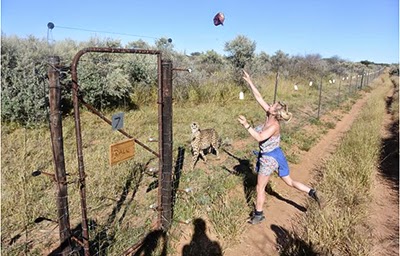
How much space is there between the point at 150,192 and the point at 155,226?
1030 millimetres

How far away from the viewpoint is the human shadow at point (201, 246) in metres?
3.69

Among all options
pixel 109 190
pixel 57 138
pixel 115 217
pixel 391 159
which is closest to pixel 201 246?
pixel 115 217

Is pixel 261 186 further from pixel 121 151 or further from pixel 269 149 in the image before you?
pixel 121 151

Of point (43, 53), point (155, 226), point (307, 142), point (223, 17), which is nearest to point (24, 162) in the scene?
point (155, 226)

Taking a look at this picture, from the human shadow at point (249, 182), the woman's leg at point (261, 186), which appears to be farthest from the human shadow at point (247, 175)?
the woman's leg at point (261, 186)

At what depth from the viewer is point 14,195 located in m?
4.38

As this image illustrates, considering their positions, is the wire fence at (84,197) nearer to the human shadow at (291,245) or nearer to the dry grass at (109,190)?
the dry grass at (109,190)

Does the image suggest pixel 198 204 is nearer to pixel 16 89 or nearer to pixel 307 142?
pixel 307 142

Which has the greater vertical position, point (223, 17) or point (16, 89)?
point (223, 17)

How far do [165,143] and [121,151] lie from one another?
0.86 meters

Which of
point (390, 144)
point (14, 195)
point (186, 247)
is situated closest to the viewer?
point (186, 247)

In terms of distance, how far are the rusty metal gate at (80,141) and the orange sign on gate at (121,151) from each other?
0.42ft

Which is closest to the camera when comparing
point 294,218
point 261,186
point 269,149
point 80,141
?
point 80,141

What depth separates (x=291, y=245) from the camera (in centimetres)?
382
